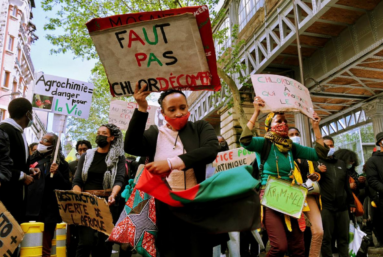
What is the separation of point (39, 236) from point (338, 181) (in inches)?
171

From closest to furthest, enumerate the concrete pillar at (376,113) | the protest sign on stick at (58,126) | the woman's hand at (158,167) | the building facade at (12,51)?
the woman's hand at (158,167) → the protest sign on stick at (58,126) → the concrete pillar at (376,113) → the building facade at (12,51)

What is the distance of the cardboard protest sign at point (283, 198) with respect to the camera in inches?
156

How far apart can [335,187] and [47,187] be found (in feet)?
15.3

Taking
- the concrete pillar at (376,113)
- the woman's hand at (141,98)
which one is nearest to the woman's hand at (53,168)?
the woman's hand at (141,98)

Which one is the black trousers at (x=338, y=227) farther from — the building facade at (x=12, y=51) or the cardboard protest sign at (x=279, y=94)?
the building facade at (x=12, y=51)

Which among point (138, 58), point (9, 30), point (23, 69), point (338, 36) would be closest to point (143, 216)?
point (138, 58)

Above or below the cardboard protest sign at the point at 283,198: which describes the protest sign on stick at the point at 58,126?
above

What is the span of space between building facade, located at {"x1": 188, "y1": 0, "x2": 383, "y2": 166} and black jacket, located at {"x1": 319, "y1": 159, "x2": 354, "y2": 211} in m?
3.08

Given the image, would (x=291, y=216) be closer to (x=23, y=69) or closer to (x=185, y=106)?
(x=185, y=106)

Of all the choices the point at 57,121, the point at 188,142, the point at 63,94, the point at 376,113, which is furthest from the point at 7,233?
the point at 376,113

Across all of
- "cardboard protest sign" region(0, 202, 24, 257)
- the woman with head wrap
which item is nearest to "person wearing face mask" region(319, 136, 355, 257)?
the woman with head wrap

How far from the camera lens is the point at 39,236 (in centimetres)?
404

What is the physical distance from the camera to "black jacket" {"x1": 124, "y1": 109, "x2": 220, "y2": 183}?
243 centimetres

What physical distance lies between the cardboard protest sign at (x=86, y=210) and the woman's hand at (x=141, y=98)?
1.96 m
